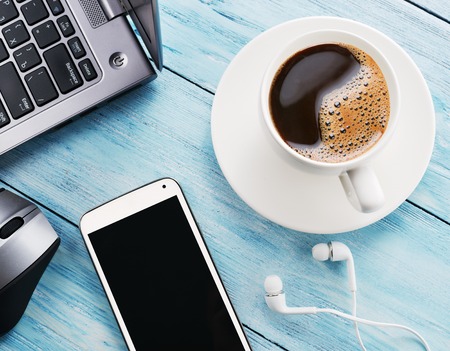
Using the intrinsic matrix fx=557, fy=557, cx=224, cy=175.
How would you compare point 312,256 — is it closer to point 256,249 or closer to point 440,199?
point 256,249

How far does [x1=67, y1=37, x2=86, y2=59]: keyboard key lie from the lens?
24.8 inches

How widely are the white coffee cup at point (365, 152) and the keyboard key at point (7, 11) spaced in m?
0.31

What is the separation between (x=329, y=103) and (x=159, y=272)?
0.29 m

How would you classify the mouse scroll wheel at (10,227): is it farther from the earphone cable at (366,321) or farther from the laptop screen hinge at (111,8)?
the earphone cable at (366,321)

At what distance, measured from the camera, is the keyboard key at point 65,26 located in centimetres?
63

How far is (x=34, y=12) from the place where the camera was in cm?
63

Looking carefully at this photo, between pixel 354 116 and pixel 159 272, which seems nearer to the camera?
pixel 354 116

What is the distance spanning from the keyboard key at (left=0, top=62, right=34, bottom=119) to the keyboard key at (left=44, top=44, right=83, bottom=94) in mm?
41

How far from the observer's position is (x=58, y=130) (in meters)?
0.69

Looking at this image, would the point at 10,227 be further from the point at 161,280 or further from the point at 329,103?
the point at 329,103

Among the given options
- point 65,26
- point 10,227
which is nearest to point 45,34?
point 65,26

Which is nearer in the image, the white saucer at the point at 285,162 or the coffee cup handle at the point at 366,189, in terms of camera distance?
the coffee cup handle at the point at 366,189

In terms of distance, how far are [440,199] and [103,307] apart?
1.43 feet

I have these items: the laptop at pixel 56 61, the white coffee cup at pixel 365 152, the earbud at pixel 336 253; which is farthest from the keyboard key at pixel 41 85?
the earbud at pixel 336 253
